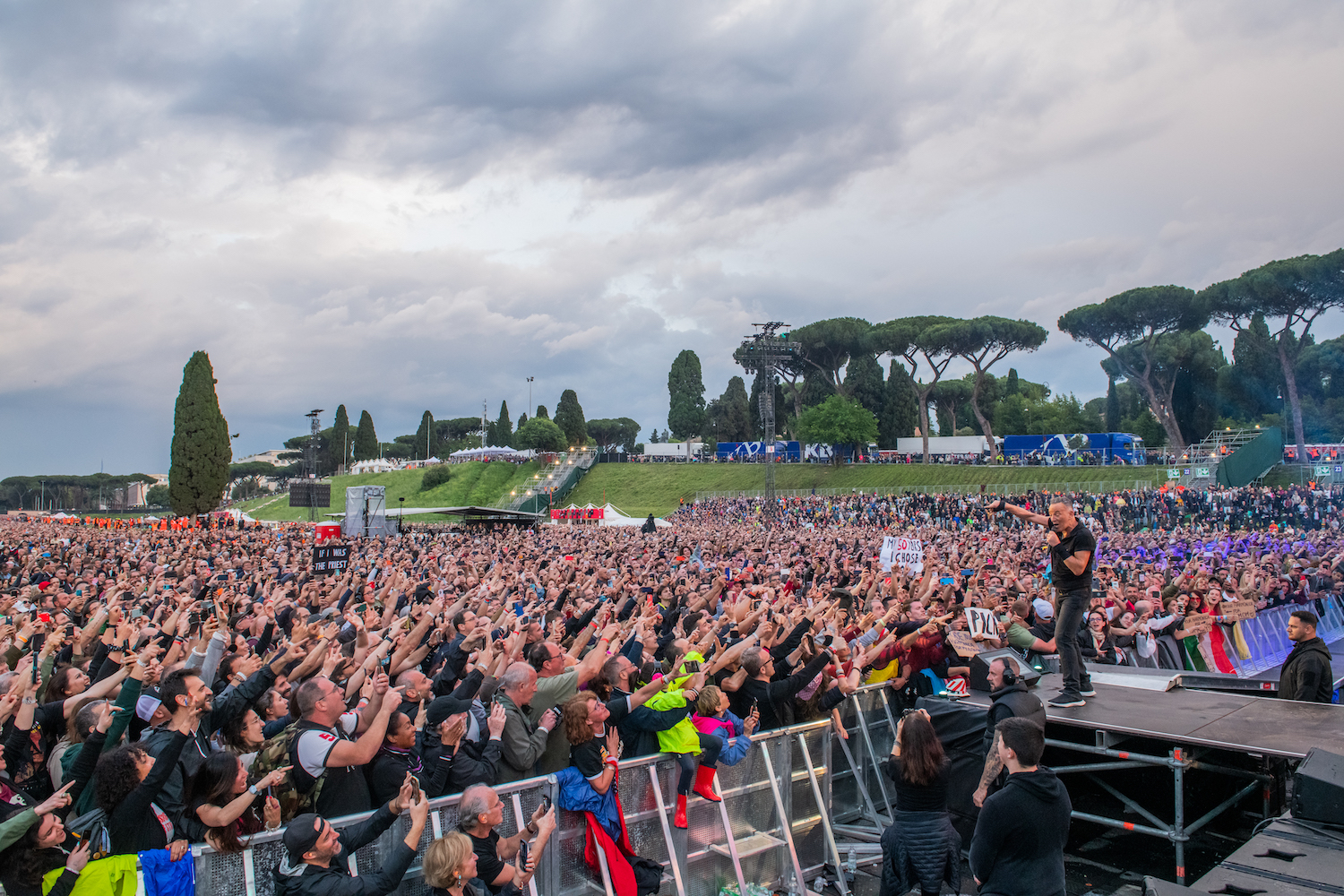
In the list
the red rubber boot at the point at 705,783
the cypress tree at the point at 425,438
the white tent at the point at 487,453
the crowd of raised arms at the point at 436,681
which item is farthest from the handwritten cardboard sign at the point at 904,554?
the cypress tree at the point at 425,438

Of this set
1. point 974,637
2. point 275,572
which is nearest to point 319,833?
point 974,637

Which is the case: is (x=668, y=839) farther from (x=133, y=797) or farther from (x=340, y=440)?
(x=340, y=440)

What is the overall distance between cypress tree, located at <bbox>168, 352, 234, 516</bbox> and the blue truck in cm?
4628

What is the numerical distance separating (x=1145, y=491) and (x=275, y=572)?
2943 cm

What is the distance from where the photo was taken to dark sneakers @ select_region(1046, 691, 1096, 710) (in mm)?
5797

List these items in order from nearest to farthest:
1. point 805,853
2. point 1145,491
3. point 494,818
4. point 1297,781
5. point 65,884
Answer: point 65,884 → point 494,818 → point 1297,781 → point 805,853 → point 1145,491

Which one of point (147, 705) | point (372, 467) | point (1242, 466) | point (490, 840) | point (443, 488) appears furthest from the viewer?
point (372, 467)

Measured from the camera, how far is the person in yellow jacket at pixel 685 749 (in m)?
4.83

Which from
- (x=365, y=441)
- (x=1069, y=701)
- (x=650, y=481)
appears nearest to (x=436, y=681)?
(x=1069, y=701)

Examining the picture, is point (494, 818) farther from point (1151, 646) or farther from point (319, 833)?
point (1151, 646)

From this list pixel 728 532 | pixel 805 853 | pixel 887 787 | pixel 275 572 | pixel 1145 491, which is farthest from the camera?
pixel 1145 491

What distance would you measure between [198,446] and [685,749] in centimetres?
4184

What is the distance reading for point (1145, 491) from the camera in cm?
3039

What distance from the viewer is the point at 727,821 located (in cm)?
507
